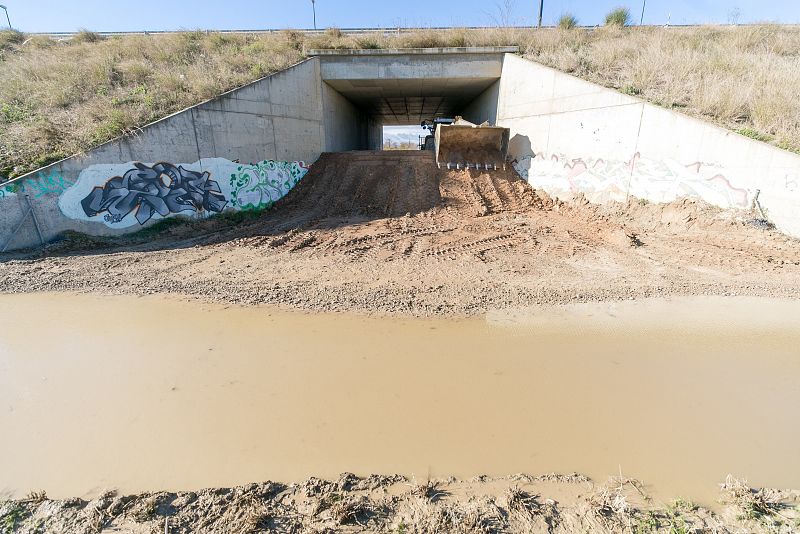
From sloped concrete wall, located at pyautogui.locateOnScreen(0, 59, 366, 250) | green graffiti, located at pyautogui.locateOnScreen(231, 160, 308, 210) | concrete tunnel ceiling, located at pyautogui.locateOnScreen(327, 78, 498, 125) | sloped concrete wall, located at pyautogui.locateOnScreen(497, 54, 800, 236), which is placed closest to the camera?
sloped concrete wall, located at pyautogui.locateOnScreen(497, 54, 800, 236)

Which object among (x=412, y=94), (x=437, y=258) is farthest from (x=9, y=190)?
(x=412, y=94)

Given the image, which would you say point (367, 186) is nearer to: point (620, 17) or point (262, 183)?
point (262, 183)

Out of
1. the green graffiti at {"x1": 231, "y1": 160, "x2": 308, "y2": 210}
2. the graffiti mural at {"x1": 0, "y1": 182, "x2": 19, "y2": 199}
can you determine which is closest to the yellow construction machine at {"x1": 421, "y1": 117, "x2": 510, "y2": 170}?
the green graffiti at {"x1": 231, "y1": 160, "x2": 308, "y2": 210}

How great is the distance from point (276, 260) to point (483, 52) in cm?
1253

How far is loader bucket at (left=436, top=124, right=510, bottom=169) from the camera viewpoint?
529 inches

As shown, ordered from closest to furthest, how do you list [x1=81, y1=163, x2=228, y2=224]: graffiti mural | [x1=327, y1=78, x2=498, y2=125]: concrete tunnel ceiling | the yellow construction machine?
[x1=81, y1=163, x2=228, y2=224]: graffiti mural → the yellow construction machine → [x1=327, y1=78, x2=498, y2=125]: concrete tunnel ceiling

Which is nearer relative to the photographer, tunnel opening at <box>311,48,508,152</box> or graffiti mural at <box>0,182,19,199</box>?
graffiti mural at <box>0,182,19,199</box>

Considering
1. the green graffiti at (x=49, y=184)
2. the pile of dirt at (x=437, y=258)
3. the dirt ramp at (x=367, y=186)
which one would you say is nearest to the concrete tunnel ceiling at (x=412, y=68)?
the dirt ramp at (x=367, y=186)

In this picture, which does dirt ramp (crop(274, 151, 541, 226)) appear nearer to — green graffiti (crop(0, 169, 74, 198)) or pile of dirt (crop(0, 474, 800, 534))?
green graffiti (crop(0, 169, 74, 198))

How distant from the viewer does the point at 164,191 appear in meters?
9.56

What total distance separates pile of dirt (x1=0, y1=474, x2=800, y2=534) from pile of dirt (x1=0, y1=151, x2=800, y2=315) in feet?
9.02

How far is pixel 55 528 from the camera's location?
2.19 m

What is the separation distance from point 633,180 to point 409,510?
9940 millimetres

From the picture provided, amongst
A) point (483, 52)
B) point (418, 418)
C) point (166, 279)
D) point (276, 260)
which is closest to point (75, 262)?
point (166, 279)
